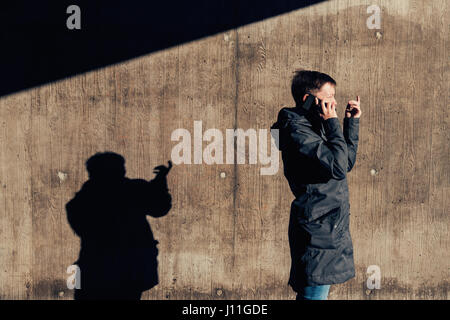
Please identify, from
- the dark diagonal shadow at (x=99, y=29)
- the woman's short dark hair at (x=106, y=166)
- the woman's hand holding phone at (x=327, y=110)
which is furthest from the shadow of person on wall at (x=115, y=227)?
the woman's hand holding phone at (x=327, y=110)

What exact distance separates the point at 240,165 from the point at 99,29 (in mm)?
1876

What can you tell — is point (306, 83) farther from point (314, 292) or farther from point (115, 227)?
point (115, 227)

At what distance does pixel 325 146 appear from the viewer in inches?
107

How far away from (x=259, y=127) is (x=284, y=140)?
4.37ft

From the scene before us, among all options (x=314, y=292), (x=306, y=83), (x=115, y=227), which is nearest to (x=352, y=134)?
(x=306, y=83)

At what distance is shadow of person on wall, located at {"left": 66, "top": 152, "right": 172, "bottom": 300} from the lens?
4.20 meters

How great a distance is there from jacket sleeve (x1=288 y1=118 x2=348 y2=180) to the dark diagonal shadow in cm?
176

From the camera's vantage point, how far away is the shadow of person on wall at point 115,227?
4203 mm

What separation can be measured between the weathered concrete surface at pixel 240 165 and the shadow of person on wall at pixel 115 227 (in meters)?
0.10

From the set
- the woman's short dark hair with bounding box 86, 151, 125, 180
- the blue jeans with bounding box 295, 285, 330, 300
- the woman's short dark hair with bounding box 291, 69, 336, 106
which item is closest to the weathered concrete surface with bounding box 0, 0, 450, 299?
the woman's short dark hair with bounding box 86, 151, 125, 180

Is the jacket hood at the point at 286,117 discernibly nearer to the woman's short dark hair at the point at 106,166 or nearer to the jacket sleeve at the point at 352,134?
the jacket sleeve at the point at 352,134

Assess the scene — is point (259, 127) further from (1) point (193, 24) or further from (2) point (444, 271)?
(2) point (444, 271)

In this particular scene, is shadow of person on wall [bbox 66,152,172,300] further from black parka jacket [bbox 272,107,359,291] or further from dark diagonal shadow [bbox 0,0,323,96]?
black parka jacket [bbox 272,107,359,291]
